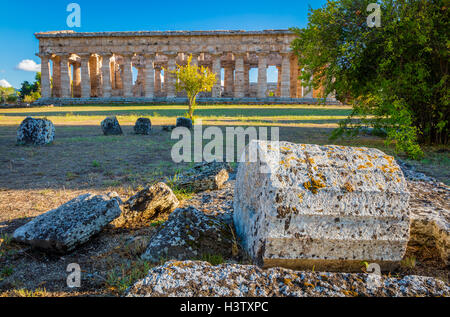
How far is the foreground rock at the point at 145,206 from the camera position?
3.52m

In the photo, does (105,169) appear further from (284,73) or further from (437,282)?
(284,73)

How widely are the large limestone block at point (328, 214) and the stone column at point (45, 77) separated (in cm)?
4590

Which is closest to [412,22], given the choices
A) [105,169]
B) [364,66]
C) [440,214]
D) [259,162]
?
[364,66]

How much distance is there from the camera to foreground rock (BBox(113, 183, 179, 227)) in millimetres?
3520

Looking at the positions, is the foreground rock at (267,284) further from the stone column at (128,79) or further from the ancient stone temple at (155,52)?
the stone column at (128,79)

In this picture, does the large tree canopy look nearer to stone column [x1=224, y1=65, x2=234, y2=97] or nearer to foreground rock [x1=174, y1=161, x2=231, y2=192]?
foreground rock [x1=174, y1=161, x2=231, y2=192]

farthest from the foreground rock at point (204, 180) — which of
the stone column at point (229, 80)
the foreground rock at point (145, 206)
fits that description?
the stone column at point (229, 80)

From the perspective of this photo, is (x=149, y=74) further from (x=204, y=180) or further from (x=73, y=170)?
(x=204, y=180)

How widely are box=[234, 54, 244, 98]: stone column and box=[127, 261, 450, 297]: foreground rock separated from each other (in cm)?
3929

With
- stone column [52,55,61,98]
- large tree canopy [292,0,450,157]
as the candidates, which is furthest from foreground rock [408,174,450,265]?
stone column [52,55,61,98]

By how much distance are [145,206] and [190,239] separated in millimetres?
1080

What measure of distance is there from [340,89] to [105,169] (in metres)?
8.30

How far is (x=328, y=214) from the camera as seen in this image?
6.95 feet
